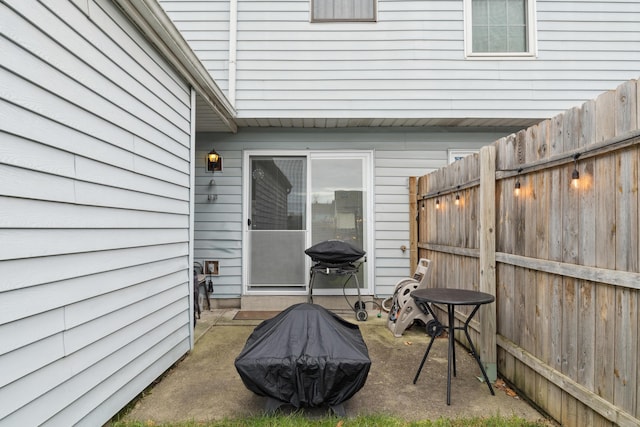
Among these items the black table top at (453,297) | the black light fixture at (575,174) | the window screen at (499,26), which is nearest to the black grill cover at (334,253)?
the black table top at (453,297)

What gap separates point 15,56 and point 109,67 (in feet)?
2.57

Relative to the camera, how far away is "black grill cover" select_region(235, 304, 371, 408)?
231 cm

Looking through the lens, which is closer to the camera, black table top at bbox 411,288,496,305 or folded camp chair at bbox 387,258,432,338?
black table top at bbox 411,288,496,305

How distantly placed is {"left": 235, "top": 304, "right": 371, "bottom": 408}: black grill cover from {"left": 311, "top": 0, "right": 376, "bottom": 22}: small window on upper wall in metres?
4.53

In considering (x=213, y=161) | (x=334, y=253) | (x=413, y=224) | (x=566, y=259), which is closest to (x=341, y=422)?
(x=566, y=259)

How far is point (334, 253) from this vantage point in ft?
15.5

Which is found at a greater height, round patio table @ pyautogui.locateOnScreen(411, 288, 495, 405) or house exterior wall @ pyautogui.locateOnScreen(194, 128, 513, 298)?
house exterior wall @ pyautogui.locateOnScreen(194, 128, 513, 298)

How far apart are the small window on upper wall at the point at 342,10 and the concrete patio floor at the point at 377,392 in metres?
4.48

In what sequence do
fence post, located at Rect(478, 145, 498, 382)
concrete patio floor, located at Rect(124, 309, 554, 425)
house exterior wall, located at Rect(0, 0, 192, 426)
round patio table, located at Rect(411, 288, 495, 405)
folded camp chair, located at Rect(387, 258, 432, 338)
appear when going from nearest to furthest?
house exterior wall, located at Rect(0, 0, 192, 426), concrete patio floor, located at Rect(124, 309, 554, 425), round patio table, located at Rect(411, 288, 495, 405), fence post, located at Rect(478, 145, 498, 382), folded camp chair, located at Rect(387, 258, 432, 338)

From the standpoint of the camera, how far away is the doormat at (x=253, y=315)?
16.3 feet

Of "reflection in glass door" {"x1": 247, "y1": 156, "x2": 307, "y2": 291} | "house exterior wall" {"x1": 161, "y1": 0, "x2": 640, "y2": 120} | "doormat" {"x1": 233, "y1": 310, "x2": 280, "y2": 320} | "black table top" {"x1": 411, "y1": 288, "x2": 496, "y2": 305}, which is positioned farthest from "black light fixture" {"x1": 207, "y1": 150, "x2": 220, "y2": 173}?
"black table top" {"x1": 411, "y1": 288, "x2": 496, "y2": 305}

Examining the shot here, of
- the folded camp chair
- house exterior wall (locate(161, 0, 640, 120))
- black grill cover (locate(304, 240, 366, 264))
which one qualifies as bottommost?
the folded camp chair

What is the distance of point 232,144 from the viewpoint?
5535 millimetres

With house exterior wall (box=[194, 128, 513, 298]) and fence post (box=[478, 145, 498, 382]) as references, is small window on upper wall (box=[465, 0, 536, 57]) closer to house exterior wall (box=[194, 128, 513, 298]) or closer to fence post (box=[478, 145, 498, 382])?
house exterior wall (box=[194, 128, 513, 298])
